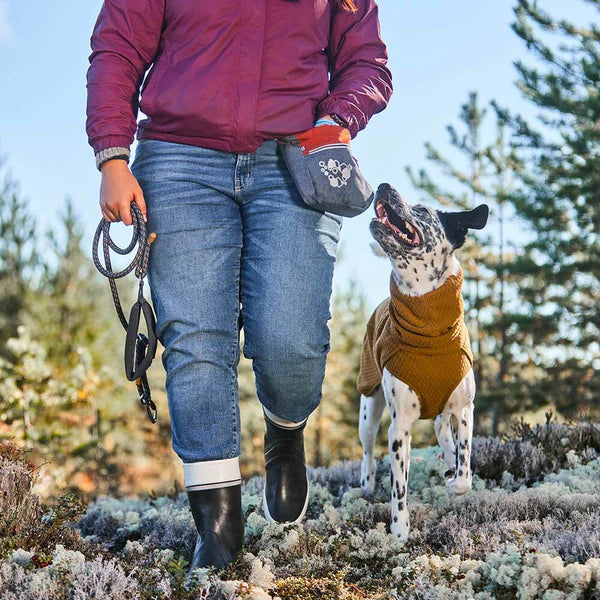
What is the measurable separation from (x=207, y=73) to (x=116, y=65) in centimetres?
39

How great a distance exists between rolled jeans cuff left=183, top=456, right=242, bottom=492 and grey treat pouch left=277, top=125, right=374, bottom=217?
1138 mm

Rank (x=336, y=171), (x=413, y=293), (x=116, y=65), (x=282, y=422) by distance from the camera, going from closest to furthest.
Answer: (x=116, y=65)
(x=336, y=171)
(x=282, y=422)
(x=413, y=293)

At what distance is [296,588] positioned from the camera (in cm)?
266

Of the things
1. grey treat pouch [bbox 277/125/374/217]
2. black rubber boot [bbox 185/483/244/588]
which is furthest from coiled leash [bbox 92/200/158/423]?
grey treat pouch [bbox 277/125/374/217]

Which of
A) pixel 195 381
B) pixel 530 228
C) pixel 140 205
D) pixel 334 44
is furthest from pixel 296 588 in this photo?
pixel 530 228

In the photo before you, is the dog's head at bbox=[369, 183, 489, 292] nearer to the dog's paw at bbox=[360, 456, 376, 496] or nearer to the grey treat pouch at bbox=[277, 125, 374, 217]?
the grey treat pouch at bbox=[277, 125, 374, 217]

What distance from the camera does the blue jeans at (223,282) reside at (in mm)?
2896

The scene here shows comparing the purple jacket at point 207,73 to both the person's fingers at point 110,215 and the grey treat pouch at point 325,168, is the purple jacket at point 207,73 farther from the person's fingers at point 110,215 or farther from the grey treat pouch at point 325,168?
the person's fingers at point 110,215

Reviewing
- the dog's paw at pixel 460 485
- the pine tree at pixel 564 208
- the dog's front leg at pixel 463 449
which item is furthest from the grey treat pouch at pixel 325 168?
the pine tree at pixel 564 208

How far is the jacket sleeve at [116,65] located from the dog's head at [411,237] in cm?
138

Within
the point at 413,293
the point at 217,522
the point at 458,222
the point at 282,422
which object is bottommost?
the point at 217,522

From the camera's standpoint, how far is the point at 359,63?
331 centimetres

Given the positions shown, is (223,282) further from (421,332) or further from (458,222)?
(458,222)

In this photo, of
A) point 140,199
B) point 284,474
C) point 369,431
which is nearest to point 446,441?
point 369,431
